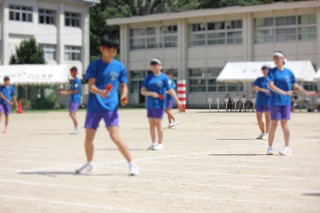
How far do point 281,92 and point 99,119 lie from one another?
7.75ft

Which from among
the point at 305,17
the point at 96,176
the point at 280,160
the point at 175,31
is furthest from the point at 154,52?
the point at 96,176

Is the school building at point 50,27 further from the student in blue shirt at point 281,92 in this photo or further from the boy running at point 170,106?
the boy running at point 170,106

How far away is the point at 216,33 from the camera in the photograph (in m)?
45.2

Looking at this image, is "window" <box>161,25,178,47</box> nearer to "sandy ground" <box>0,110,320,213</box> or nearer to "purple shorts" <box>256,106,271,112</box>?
"sandy ground" <box>0,110,320,213</box>

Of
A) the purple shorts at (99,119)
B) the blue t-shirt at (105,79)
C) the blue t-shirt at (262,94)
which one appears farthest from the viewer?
the blue t-shirt at (262,94)

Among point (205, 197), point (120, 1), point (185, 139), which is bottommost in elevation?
point (205, 197)

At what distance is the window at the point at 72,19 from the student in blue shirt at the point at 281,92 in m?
61.5

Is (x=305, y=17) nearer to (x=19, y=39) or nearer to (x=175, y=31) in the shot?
(x=175, y=31)

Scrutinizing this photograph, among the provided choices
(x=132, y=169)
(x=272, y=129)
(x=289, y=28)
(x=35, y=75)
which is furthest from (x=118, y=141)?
(x=35, y=75)

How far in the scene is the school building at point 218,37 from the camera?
1625 inches

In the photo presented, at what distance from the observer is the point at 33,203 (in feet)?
17.6

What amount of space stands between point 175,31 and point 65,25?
1832 centimetres

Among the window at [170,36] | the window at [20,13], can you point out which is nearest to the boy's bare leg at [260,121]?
the window at [170,36]

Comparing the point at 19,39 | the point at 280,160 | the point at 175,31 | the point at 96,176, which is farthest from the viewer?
the point at 19,39
